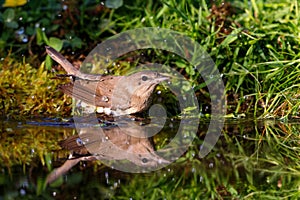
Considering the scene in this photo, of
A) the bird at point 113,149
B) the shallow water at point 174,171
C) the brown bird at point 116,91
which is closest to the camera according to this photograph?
the shallow water at point 174,171

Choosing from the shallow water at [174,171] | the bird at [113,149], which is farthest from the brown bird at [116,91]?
the shallow water at [174,171]

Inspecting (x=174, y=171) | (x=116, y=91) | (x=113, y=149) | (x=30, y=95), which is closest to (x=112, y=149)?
(x=113, y=149)

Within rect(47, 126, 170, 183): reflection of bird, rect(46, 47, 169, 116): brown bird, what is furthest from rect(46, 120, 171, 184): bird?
rect(46, 47, 169, 116): brown bird

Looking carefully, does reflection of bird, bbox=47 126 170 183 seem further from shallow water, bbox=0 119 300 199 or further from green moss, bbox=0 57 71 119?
green moss, bbox=0 57 71 119

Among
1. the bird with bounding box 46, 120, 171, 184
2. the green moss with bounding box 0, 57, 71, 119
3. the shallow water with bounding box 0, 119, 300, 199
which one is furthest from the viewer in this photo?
the green moss with bounding box 0, 57, 71, 119

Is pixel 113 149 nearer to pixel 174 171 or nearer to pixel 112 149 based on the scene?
pixel 112 149

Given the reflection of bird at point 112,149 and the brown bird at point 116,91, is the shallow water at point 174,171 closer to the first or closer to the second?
the reflection of bird at point 112,149
